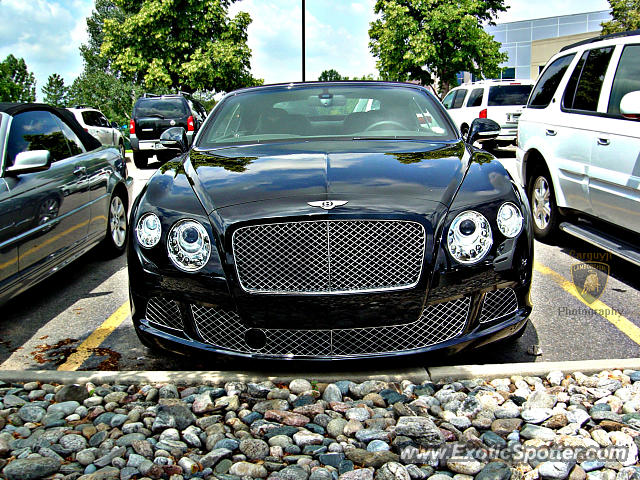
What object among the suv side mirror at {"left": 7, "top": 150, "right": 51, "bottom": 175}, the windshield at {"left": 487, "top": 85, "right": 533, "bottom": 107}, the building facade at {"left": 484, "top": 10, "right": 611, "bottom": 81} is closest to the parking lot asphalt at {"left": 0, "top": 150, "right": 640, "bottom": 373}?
the suv side mirror at {"left": 7, "top": 150, "right": 51, "bottom": 175}

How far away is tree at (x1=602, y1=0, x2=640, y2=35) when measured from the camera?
2981 centimetres

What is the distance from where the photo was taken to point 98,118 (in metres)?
17.6

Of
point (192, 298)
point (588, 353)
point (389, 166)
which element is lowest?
point (588, 353)

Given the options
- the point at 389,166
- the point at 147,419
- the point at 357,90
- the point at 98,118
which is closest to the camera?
the point at 147,419

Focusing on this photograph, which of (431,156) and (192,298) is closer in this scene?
(192,298)

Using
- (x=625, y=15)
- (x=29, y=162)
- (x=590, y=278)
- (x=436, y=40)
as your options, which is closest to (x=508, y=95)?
(x=590, y=278)

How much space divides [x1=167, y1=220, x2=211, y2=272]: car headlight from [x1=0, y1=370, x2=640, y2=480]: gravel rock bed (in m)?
0.64

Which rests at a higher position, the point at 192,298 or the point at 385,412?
the point at 192,298

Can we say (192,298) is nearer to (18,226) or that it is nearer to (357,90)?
(18,226)

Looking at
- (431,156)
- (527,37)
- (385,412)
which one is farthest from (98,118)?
(527,37)

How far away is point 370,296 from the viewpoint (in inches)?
128

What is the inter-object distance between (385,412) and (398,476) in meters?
0.56

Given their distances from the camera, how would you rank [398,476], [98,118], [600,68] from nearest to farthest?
[398,476] → [600,68] → [98,118]

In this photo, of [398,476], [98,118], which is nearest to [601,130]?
[398,476]
